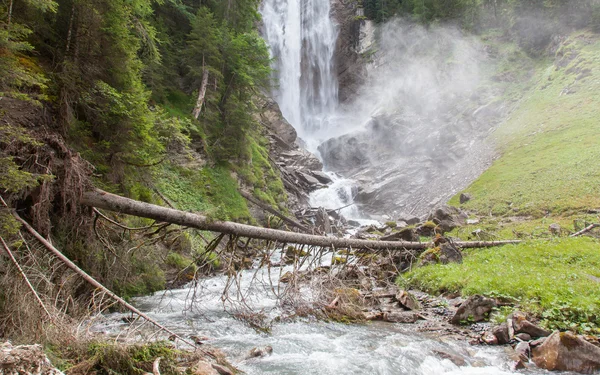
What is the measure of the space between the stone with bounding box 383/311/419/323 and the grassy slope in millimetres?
1920

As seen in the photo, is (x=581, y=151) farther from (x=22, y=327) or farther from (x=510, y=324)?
(x=22, y=327)

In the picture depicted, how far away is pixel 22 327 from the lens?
3.78m

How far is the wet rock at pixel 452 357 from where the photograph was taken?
5473 millimetres

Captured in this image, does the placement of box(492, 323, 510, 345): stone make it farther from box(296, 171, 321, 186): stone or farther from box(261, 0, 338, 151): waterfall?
box(261, 0, 338, 151): waterfall

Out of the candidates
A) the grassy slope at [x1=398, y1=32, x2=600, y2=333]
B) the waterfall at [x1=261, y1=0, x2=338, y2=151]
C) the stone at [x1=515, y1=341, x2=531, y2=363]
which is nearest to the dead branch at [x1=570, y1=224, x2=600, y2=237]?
the grassy slope at [x1=398, y1=32, x2=600, y2=333]

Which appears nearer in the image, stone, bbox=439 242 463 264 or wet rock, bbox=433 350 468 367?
wet rock, bbox=433 350 468 367

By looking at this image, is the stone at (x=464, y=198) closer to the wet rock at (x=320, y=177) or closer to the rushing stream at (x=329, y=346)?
the wet rock at (x=320, y=177)

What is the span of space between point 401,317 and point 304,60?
49.3 meters

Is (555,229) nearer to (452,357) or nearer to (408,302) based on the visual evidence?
(408,302)

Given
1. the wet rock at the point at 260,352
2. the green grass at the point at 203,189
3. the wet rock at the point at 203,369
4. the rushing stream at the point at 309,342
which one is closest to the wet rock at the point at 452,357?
the rushing stream at the point at 309,342

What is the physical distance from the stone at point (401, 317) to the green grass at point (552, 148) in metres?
14.8

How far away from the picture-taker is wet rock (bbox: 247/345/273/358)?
18.8ft

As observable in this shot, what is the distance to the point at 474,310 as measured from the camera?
24.1 ft

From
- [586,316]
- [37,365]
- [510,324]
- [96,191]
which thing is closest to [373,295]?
[510,324]
